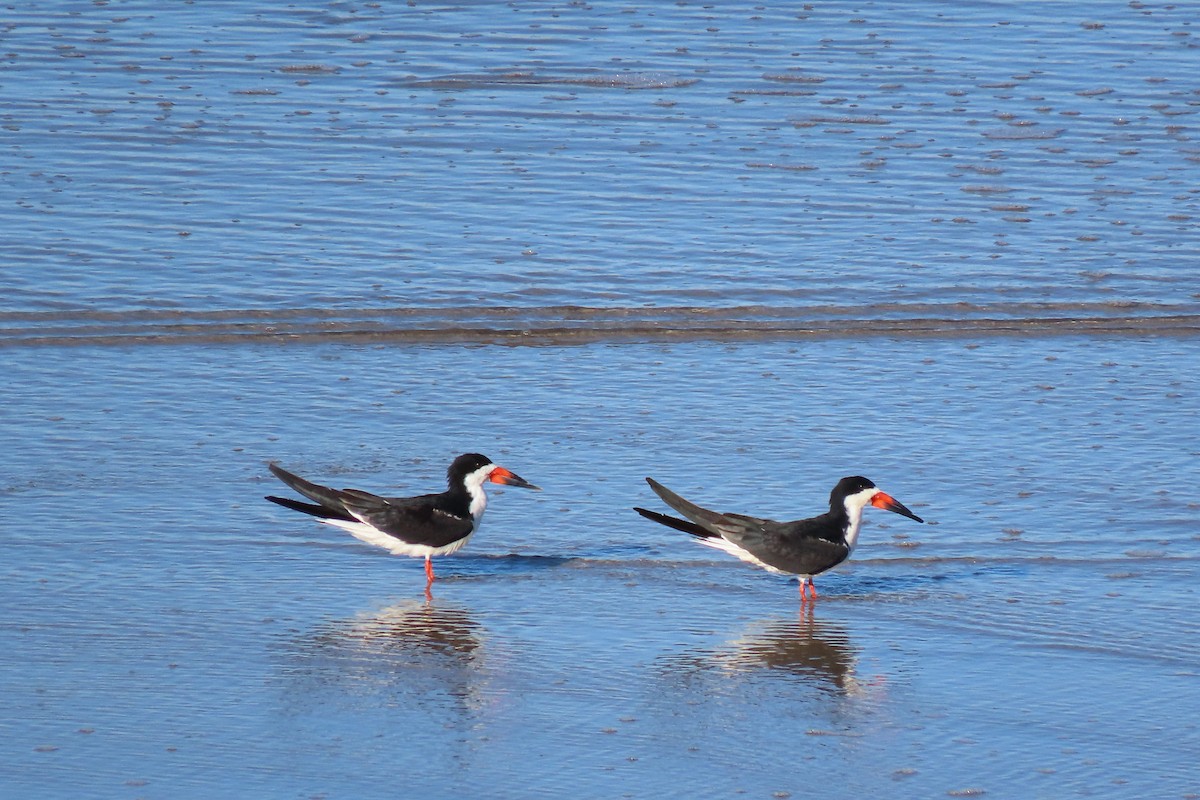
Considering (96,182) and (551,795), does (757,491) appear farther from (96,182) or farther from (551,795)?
(96,182)

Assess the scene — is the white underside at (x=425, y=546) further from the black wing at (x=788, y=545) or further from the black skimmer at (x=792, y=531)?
the black wing at (x=788, y=545)

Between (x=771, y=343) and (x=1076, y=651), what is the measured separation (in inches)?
186

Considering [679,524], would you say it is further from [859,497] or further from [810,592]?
[859,497]

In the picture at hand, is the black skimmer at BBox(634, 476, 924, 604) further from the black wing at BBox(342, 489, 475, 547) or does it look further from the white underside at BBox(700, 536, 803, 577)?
the black wing at BBox(342, 489, 475, 547)

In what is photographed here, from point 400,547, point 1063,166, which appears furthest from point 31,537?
point 1063,166

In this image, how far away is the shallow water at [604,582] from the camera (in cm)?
607

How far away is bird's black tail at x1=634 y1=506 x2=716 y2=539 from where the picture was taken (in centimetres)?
780

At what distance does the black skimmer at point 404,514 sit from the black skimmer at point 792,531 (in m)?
0.92

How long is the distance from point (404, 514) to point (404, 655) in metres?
1.07

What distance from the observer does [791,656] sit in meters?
7.15

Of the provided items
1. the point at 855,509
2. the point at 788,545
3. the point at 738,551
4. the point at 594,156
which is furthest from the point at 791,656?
the point at 594,156

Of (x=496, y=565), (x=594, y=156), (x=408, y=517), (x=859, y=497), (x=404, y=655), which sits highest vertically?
(x=594, y=156)

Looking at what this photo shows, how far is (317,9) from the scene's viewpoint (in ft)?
63.5

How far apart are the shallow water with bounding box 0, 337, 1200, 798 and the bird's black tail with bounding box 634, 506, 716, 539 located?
0.82 feet
